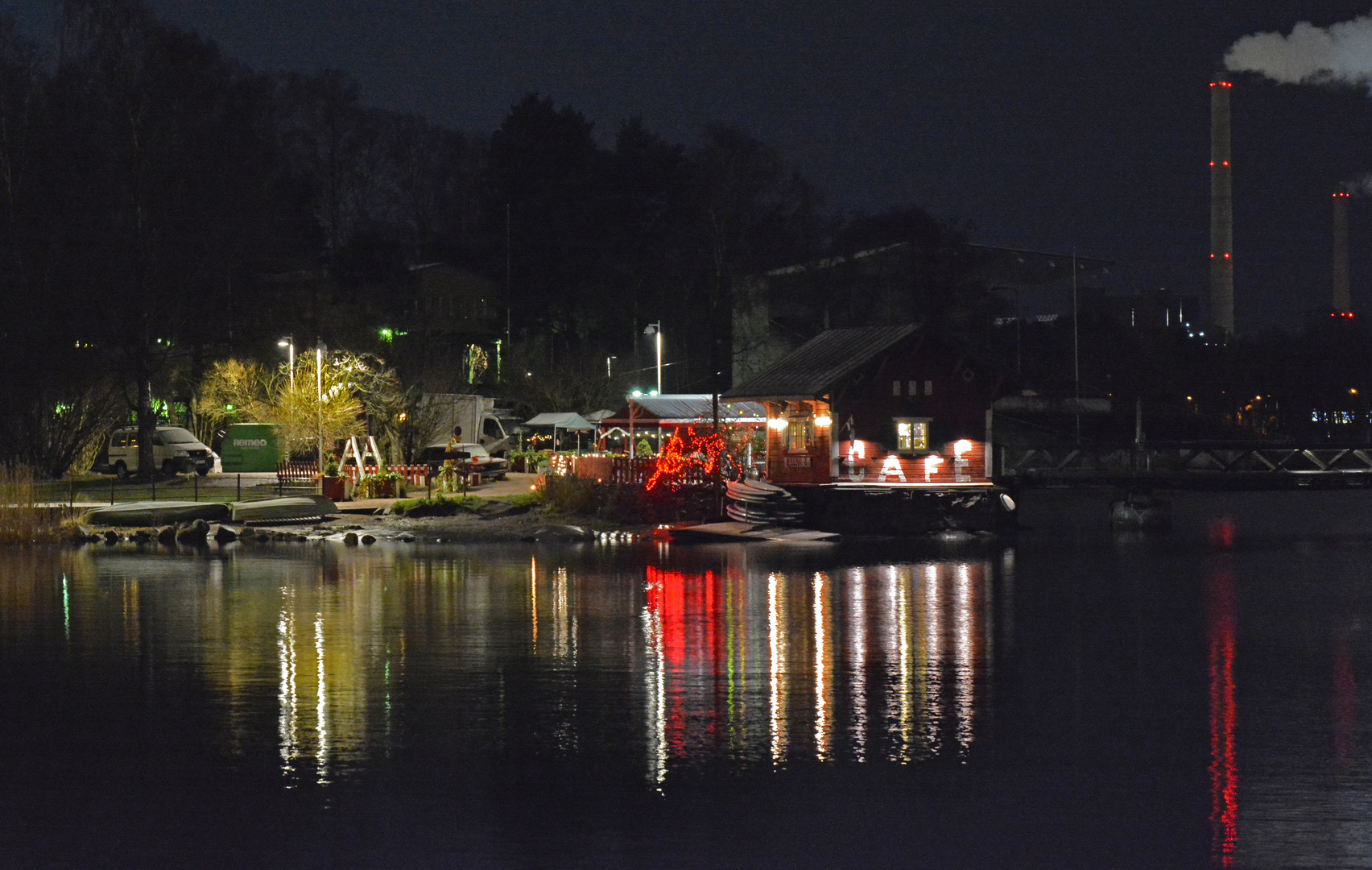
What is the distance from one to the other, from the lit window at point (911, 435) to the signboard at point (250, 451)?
25627 millimetres

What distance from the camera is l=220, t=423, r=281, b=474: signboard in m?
60.6

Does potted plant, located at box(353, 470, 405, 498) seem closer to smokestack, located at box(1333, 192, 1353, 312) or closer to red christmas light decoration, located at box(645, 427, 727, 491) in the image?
red christmas light decoration, located at box(645, 427, 727, 491)

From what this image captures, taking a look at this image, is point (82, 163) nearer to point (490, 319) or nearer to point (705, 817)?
point (490, 319)

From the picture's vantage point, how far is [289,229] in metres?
76.8

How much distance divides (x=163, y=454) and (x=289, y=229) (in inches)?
762

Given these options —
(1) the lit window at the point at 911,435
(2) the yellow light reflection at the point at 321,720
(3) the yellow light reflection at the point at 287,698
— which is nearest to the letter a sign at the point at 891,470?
(1) the lit window at the point at 911,435

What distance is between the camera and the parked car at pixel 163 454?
2367 inches

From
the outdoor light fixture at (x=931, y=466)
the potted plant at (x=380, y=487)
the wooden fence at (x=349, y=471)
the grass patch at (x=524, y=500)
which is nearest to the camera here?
the grass patch at (x=524, y=500)

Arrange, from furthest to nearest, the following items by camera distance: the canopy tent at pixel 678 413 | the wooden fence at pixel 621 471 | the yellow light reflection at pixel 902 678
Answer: the canopy tent at pixel 678 413 < the wooden fence at pixel 621 471 < the yellow light reflection at pixel 902 678

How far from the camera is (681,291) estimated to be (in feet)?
297

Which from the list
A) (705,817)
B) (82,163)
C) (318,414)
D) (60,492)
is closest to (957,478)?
(318,414)

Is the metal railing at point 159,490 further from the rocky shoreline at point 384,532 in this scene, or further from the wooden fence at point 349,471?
the rocky shoreline at point 384,532

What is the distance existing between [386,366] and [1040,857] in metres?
65.7

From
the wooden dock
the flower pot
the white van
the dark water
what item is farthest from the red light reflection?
the white van
